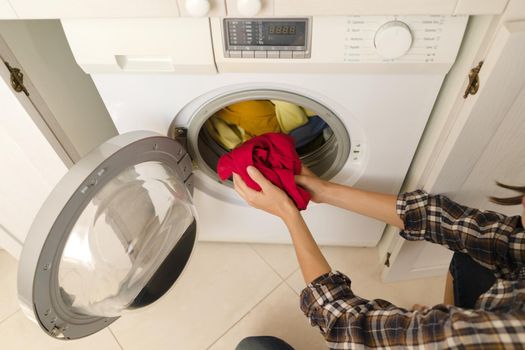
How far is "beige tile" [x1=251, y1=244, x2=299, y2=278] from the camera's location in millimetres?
1314

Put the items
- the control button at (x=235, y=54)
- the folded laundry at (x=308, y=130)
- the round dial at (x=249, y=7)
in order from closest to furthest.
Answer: the round dial at (x=249, y=7) → the control button at (x=235, y=54) → the folded laundry at (x=308, y=130)

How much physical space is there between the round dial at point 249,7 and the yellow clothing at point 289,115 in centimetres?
36

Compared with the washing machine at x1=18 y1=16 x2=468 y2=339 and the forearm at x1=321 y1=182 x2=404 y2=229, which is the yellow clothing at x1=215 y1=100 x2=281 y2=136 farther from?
the forearm at x1=321 y1=182 x2=404 y2=229

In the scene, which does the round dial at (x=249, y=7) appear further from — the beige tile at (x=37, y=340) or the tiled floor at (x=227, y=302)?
the beige tile at (x=37, y=340)

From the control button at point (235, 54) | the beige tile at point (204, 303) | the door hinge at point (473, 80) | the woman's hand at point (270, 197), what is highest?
the control button at point (235, 54)

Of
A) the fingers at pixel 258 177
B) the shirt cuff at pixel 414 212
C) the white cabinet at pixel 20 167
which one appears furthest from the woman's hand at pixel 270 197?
the white cabinet at pixel 20 167

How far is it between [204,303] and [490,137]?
95 cm

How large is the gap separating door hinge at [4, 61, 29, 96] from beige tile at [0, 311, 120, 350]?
0.80 m

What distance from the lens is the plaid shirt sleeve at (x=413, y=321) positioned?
0.46 metres

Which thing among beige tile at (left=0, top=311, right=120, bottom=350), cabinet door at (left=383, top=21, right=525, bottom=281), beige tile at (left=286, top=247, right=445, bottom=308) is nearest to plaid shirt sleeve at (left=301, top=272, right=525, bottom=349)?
cabinet door at (left=383, top=21, right=525, bottom=281)

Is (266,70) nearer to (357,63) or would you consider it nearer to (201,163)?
(357,63)

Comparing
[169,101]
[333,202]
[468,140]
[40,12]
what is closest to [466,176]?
[468,140]

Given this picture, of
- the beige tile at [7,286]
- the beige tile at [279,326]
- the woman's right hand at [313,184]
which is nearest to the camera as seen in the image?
the woman's right hand at [313,184]

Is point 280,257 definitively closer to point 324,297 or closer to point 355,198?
point 355,198
